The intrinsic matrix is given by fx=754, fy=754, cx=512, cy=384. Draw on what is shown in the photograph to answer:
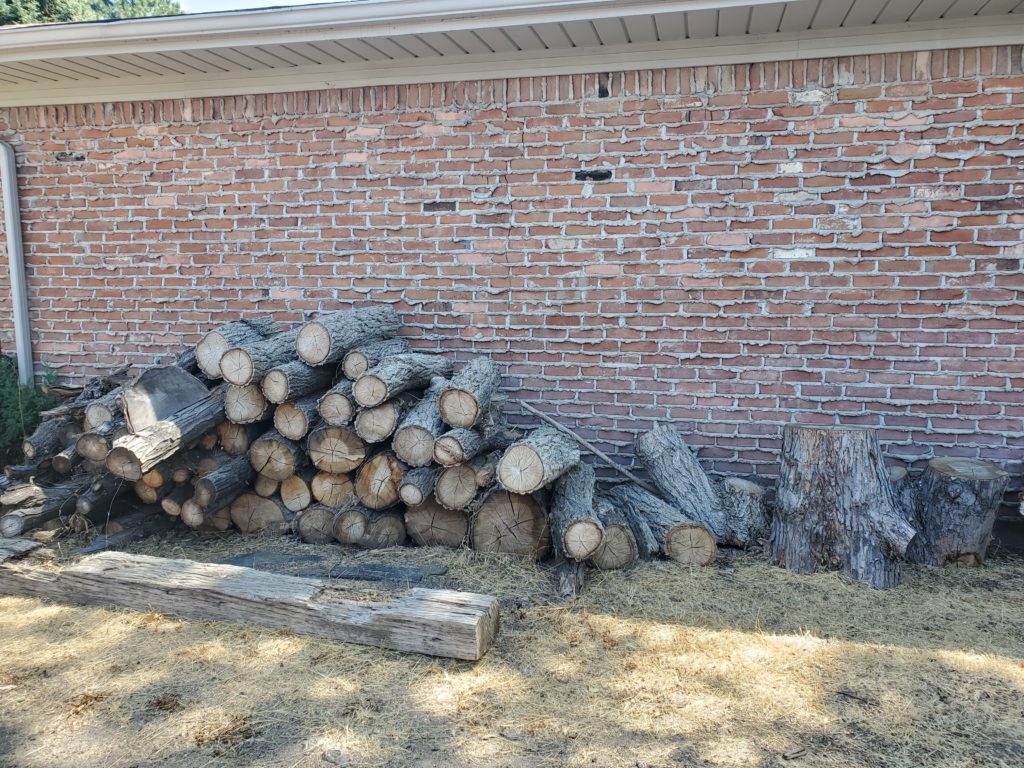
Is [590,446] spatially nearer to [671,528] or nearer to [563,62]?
[671,528]

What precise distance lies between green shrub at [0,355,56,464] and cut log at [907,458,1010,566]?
6.30 m

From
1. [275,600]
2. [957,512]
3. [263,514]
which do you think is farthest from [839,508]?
[263,514]

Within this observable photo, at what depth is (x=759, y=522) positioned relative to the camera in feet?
15.1

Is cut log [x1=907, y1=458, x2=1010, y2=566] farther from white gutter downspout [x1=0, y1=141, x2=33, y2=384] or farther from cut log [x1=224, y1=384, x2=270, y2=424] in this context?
white gutter downspout [x1=0, y1=141, x2=33, y2=384]

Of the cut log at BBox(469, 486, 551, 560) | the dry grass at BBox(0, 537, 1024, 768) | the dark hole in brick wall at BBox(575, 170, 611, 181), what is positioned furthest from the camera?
the dark hole in brick wall at BBox(575, 170, 611, 181)

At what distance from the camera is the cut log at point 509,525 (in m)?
4.30

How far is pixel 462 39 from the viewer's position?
4930 millimetres

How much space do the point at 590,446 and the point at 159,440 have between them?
273 centimetres

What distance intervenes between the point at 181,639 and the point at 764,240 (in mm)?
4069

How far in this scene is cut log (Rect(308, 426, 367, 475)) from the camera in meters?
4.48

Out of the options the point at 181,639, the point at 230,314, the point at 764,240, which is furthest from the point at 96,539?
the point at 764,240

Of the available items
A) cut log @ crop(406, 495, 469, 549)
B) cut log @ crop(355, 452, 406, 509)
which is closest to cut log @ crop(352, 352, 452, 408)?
cut log @ crop(355, 452, 406, 509)

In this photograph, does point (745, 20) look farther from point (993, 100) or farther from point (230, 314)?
point (230, 314)

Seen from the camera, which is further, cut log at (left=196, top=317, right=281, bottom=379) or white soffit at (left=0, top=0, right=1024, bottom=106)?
cut log at (left=196, top=317, right=281, bottom=379)
